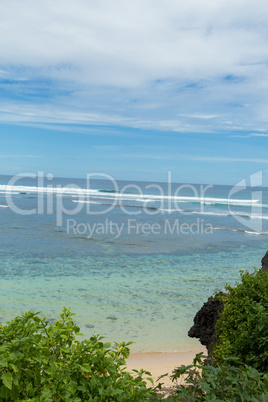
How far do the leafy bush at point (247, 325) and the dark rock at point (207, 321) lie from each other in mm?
924

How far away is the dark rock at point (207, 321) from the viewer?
19.3ft

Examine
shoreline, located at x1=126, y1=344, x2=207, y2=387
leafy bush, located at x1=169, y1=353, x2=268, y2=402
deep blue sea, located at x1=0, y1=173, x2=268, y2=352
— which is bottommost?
shoreline, located at x1=126, y1=344, x2=207, y2=387

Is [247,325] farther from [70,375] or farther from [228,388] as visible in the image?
[70,375]

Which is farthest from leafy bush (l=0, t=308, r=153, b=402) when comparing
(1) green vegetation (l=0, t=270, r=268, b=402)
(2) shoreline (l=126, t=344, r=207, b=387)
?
(2) shoreline (l=126, t=344, r=207, b=387)

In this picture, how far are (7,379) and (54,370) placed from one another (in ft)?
1.03

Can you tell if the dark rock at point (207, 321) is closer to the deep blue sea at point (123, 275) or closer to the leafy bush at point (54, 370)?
the deep blue sea at point (123, 275)

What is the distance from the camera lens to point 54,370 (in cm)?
258

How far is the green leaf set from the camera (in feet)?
7.87

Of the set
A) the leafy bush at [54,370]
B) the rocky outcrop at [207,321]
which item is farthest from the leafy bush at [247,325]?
the leafy bush at [54,370]

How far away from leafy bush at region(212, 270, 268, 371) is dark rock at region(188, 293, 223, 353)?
3.03 ft

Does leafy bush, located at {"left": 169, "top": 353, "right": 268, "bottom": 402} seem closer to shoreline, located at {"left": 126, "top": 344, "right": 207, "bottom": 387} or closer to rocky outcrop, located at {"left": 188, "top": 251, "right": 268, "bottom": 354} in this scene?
rocky outcrop, located at {"left": 188, "top": 251, "right": 268, "bottom": 354}

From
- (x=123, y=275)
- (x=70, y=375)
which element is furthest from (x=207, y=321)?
(x=123, y=275)

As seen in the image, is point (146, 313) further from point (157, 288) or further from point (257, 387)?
point (257, 387)

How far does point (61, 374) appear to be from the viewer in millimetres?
2592
